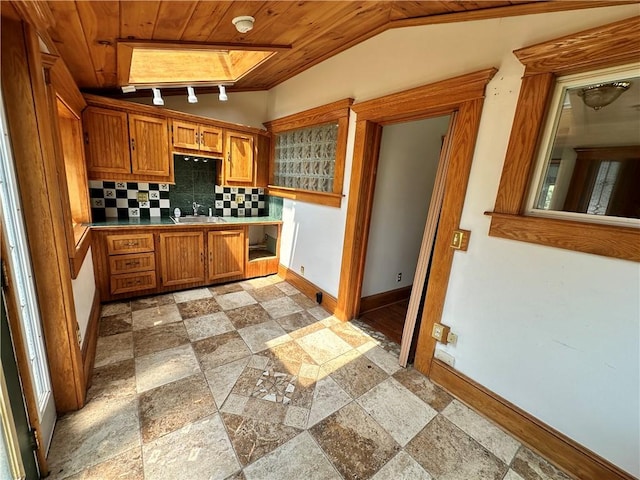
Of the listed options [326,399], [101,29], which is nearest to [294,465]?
[326,399]

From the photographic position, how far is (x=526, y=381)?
61.8 inches

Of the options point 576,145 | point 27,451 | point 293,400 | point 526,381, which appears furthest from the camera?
point 293,400

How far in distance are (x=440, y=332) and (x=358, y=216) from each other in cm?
122

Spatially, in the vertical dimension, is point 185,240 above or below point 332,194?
below

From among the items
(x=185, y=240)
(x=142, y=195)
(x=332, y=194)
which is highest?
(x=332, y=194)

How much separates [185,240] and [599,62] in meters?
3.54

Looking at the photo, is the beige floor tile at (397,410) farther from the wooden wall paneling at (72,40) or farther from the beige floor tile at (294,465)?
the wooden wall paneling at (72,40)

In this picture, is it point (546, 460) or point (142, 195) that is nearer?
point (546, 460)

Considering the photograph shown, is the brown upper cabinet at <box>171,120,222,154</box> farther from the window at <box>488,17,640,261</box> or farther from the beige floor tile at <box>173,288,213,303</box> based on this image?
the window at <box>488,17,640,261</box>

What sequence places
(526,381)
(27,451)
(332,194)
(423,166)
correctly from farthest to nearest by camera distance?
(423,166) < (332,194) < (526,381) < (27,451)

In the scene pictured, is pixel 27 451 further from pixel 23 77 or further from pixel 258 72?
pixel 258 72

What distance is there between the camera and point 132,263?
286 centimetres

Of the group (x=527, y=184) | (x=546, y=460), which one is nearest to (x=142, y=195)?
(x=527, y=184)

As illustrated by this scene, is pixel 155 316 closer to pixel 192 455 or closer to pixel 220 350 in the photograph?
pixel 220 350
